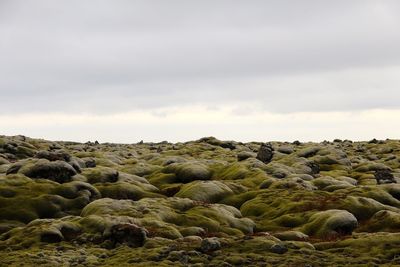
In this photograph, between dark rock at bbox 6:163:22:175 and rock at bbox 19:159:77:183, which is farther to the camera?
dark rock at bbox 6:163:22:175

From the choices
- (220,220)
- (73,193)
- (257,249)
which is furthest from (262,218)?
(73,193)

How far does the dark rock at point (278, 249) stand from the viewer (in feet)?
111

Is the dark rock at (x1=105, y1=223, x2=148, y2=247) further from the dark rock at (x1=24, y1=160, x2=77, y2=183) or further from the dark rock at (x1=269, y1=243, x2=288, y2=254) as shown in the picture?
the dark rock at (x1=24, y1=160, x2=77, y2=183)

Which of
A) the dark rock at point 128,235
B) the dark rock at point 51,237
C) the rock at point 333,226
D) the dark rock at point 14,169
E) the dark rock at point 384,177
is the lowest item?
the dark rock at point 51,237

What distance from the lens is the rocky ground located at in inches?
1314

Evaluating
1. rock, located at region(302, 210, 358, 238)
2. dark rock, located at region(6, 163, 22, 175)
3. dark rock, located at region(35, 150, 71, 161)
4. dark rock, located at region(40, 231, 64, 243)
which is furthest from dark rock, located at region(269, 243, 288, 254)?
dark rock, located at region(35, 150, 71, 161)

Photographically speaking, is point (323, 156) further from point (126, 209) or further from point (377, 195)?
point (126, 209)

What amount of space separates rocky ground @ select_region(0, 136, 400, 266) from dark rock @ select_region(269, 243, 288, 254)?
0.22ft

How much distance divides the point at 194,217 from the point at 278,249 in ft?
45.3

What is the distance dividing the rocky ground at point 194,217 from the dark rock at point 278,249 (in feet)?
0.22

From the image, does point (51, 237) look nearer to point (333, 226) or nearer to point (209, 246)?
point (209, 246)

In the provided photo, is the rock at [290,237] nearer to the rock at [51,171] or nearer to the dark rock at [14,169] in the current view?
the rock at [51,171]

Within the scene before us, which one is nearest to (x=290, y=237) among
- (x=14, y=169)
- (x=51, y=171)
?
(x=51, y=171)

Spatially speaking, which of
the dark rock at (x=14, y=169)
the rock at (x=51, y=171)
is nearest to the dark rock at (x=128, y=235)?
the rock at (x=51, y=171)
